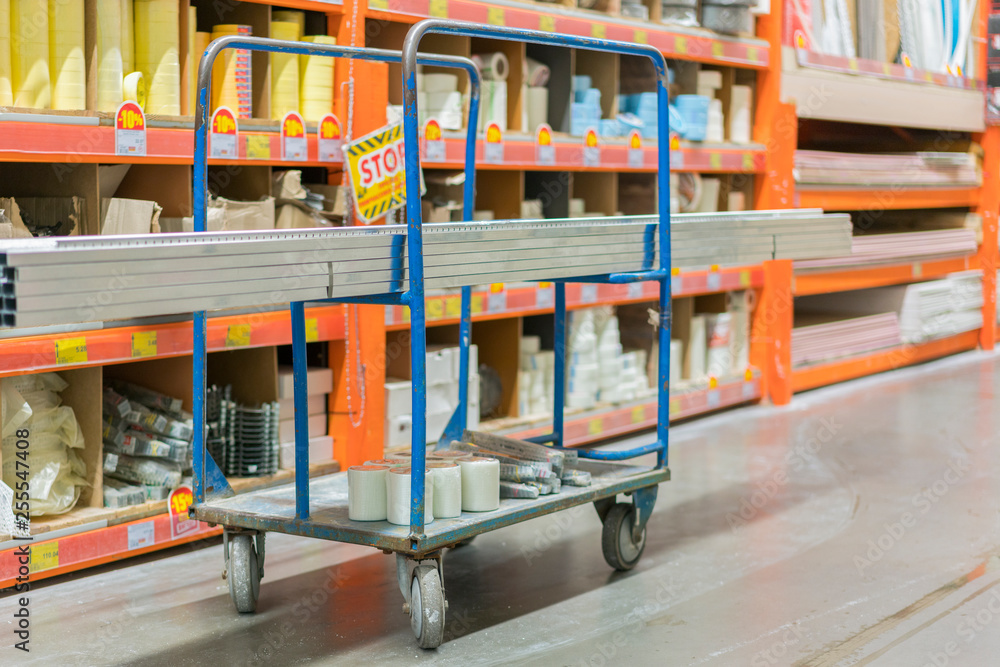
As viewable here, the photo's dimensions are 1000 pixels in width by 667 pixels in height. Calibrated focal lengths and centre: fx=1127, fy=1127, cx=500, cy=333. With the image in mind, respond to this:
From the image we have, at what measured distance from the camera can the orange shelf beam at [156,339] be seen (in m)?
3.36

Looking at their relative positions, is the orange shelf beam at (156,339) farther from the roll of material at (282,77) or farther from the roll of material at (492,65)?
the roll of material at (492,65)

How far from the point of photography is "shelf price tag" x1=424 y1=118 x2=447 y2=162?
459cm

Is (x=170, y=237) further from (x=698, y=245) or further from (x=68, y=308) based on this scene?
(x=698, y=245)

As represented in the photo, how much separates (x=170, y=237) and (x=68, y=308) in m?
0.31

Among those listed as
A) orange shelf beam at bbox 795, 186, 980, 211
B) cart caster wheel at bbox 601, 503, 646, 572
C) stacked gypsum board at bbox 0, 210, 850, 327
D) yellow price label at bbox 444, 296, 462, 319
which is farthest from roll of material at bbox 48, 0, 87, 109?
orange shelf beam at bbox 795, 186, 980, 211

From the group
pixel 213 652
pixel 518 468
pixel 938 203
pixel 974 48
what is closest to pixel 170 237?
pixel 213 652

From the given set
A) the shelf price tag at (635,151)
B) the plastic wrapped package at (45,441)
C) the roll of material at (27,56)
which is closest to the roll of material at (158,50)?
the roll of material at (27,56)

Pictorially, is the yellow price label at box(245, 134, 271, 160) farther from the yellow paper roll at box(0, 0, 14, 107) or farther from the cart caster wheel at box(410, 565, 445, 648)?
the cart caster wheel at box(410, 565, 445, 648)

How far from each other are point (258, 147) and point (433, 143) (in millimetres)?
885

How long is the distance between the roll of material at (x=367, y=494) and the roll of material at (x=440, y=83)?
→ 2.16 meters

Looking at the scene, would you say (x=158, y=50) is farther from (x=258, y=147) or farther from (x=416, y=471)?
(x=416, y=471)

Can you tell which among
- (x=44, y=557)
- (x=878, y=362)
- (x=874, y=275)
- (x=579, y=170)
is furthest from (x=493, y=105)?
(x=878, y=362)

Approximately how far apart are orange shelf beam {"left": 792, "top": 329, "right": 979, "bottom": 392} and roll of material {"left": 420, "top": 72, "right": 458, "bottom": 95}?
3323 mm

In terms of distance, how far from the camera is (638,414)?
5.86 meters
